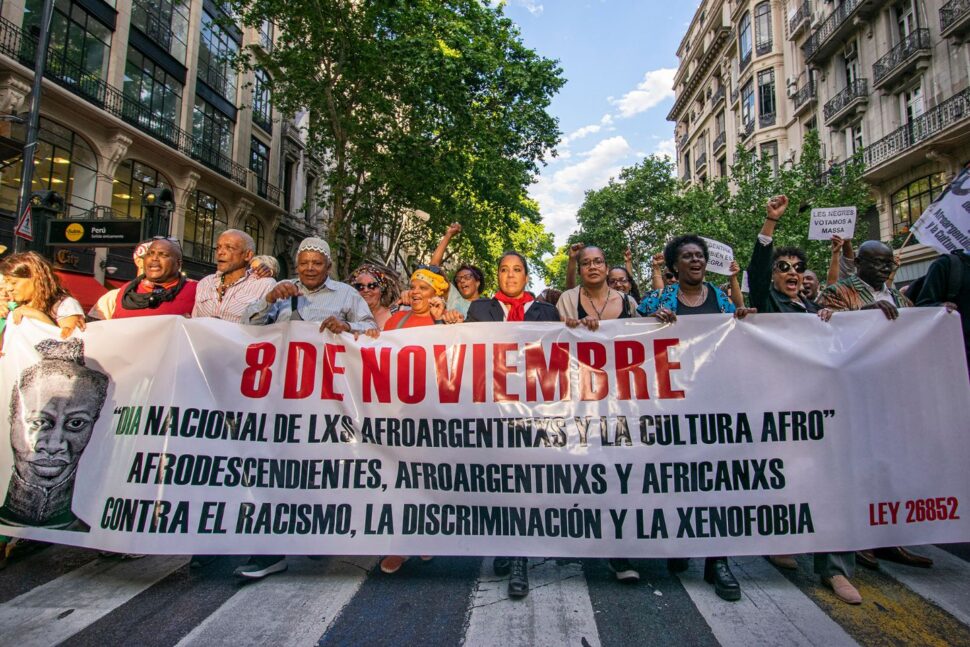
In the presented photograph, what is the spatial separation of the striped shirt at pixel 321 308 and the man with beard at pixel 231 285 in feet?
0.62

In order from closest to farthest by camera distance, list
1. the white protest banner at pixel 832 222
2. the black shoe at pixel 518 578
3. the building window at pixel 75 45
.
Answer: the black shoe at pixel 518 578 < the white protest banner at pixel 832 222 < the building window at pixel 75 45

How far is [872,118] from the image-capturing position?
70.6ft

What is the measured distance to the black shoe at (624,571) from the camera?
307cm

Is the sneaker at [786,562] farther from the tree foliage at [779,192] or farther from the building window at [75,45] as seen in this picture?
the building window at [75,45]

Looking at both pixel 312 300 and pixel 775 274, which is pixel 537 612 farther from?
pixel 775 274

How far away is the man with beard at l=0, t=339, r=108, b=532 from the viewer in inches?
133

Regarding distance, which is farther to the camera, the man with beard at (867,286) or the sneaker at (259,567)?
the man with beard at (867,286)

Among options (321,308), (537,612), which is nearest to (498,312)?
(321,308)

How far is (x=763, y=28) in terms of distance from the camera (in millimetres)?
30766

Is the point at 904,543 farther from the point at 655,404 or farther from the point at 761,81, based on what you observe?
the point at 761,81

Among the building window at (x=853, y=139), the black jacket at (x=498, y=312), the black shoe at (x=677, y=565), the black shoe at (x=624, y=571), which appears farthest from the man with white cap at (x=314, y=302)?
the building window at (x=853, y=139)

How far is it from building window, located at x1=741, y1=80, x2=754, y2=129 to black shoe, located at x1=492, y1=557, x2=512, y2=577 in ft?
113

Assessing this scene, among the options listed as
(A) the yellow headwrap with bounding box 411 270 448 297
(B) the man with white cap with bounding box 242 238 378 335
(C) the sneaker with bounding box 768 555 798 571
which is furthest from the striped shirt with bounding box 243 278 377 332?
(C) the sneaker with bounding box 768 555 798 571

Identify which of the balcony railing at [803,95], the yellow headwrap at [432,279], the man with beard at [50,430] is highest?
the balcony railing at [803,95]
